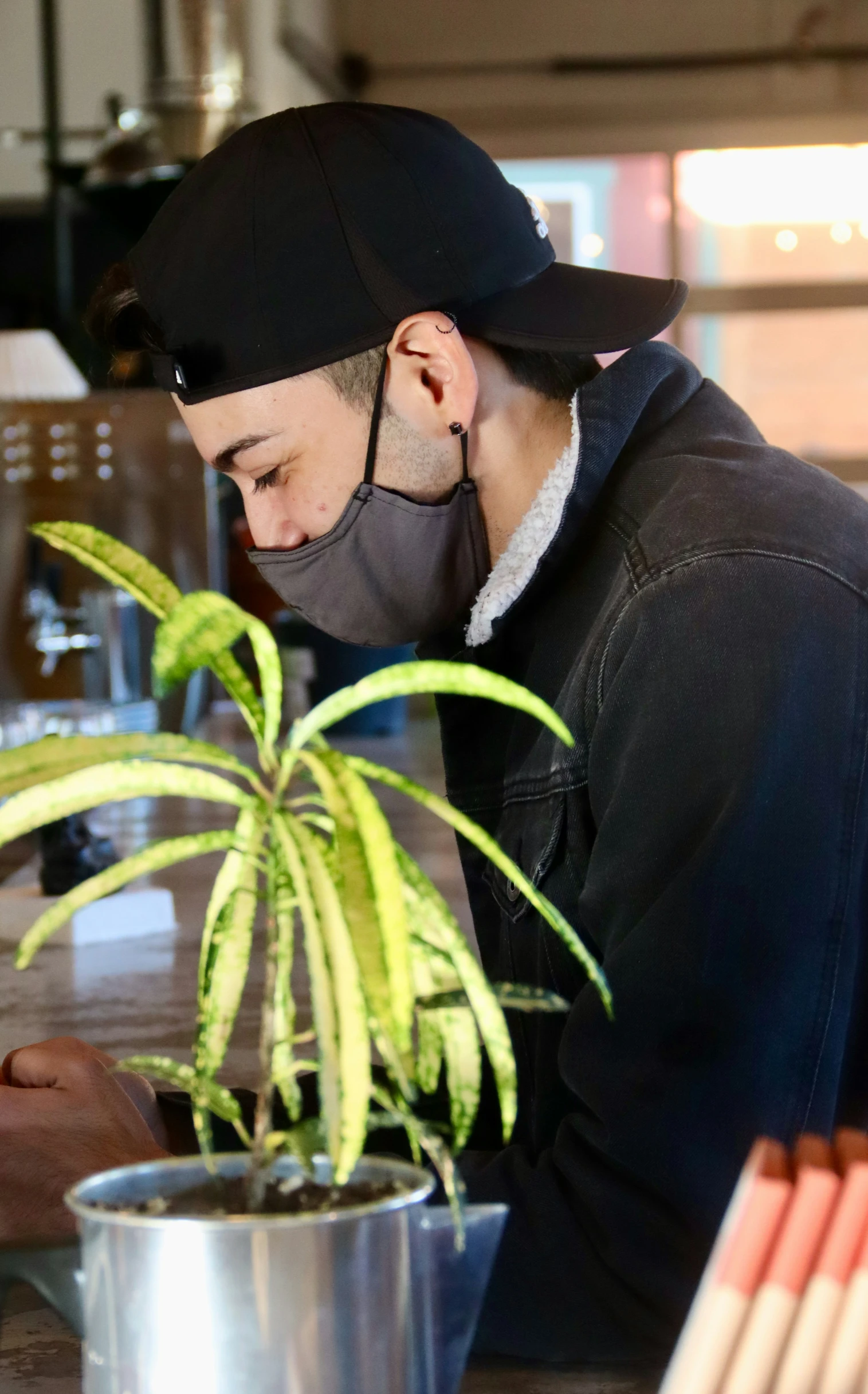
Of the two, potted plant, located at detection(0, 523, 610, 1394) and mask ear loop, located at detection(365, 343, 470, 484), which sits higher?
mask ear loop, located at detection(365, 343, 470, 484)

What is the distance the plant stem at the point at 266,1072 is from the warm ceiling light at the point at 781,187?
30.8 ft

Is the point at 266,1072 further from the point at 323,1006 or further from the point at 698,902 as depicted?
the point at 698,902

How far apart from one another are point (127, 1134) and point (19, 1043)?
69cm

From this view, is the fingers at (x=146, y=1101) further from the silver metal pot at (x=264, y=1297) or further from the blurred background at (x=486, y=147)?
the blurred background at (x=486, y=147)

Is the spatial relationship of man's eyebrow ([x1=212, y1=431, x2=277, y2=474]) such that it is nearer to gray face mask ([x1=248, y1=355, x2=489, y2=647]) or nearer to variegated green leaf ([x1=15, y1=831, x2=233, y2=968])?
gray face mask ([x1=248, y1=355, x2=489, y2=647])

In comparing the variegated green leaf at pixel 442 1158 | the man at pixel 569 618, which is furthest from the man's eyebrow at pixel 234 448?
the variegated green leaf at pixel 442 1158

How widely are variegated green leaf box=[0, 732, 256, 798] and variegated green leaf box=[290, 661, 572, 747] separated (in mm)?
26

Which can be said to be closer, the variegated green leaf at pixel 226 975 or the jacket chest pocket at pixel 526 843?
the variegated green leaf at pixel 226 975

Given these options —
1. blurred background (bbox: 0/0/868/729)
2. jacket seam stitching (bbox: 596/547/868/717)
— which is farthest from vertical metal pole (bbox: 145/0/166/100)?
jacket seam stitching (bbox: 596/547/868/717)

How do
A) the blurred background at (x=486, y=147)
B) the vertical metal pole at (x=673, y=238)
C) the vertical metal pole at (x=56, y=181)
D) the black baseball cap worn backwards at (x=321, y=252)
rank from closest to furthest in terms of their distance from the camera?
the black baseball cap worn backwards at (x=321, y=252), the blurred background at (x=486, y=147), the vertical metal pole at (x=56, y=181), the vertical metal pole at (x=673, y=238)

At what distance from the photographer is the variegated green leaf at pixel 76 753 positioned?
18.9 inches

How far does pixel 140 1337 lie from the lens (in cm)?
45

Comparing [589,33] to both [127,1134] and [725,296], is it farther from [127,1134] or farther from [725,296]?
[127,1134]

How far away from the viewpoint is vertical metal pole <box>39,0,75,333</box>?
23.3 ft
